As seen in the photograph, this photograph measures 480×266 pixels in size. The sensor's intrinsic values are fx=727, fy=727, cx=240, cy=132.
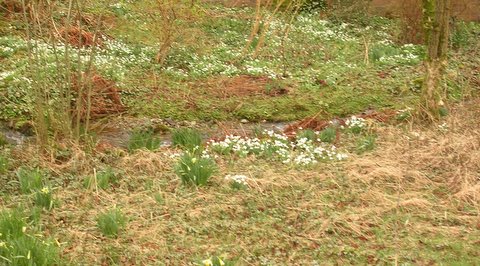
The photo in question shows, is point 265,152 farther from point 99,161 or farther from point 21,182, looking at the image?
point 21,182

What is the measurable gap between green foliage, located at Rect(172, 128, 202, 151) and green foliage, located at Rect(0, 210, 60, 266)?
3342 mm

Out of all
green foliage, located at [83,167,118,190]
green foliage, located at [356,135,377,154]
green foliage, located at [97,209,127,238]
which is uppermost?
green foliage, located at [97,209,127,238]

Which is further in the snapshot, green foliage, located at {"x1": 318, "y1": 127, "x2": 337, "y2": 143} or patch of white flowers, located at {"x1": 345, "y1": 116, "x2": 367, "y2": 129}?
patch of white flowers, located at {"x1": 345, "y1": 116, "x2": 367, "y2": 129}

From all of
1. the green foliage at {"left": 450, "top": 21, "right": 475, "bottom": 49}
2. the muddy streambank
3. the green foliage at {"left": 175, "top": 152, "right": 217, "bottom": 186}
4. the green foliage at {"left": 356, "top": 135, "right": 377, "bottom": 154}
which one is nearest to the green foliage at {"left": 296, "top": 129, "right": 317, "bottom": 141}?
the green foliage at {"left": 356, "top": 135, "right": 377, "bottom": 154}

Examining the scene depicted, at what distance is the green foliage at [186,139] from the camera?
856 cm

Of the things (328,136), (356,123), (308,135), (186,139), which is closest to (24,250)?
(186,139)

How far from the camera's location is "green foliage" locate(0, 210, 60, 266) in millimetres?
4941

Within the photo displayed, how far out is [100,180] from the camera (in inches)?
A: 279

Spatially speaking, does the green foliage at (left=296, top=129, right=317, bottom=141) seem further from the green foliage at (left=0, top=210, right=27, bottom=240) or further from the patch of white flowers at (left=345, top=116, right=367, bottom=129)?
the green foliage at (left=0, top=210, right=27, bottom=240)

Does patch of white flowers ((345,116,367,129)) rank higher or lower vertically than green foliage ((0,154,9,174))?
lower

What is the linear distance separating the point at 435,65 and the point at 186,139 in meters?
3.61

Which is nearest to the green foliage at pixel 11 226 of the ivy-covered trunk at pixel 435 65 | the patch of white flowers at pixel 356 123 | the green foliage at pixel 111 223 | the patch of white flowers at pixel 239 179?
the green foliage at pixel 111 223

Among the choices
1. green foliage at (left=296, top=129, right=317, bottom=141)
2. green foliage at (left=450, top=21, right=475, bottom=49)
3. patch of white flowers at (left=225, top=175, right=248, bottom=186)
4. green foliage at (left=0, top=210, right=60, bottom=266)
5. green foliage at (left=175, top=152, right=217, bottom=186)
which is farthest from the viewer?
Answer: green foliage at (left=450, top=21, right=475, bottom=49)

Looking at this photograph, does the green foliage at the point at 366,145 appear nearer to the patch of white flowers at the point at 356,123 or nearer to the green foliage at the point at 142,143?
the patch of white flowers at the point at 356,123
